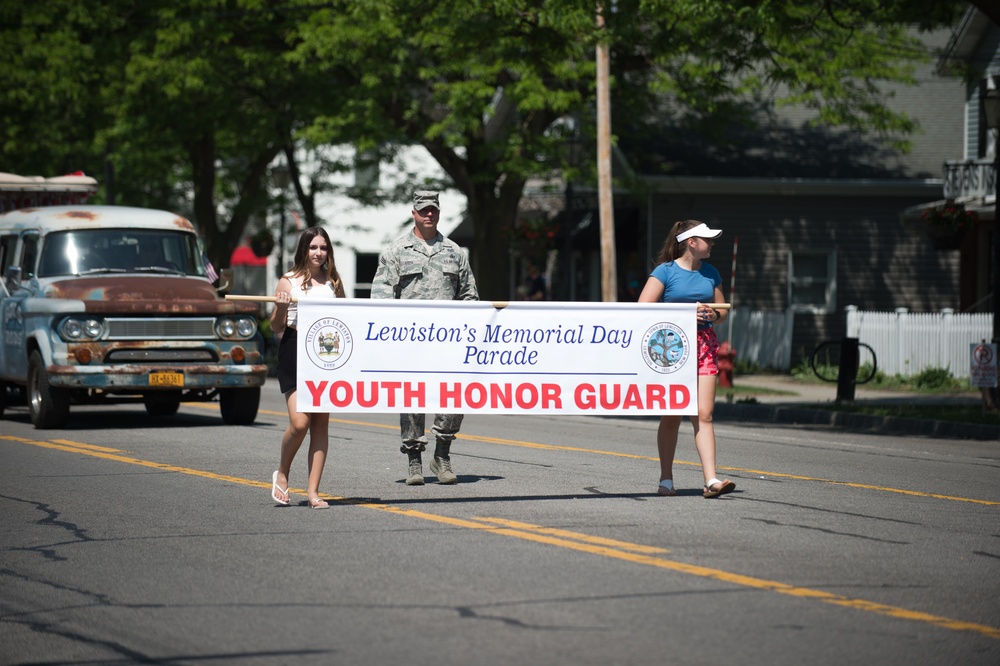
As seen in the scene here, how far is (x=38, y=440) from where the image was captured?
14.4 m

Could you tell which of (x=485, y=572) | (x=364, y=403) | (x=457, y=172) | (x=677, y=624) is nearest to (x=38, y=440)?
(x=364, y=403)

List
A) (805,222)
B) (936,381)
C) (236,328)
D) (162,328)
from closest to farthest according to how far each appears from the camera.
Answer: (162,328)
(236,328)
(936,381)
(805,222)

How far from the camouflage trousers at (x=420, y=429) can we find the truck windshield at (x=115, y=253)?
23.0 feet

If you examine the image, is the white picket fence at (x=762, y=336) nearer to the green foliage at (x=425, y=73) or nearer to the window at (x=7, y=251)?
the green foliage at (x=425, y=73)

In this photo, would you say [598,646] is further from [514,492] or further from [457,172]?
[457,172]

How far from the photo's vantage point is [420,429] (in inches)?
418

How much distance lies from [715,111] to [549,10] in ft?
29.4

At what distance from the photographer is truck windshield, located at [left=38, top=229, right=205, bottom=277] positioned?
16516 mm

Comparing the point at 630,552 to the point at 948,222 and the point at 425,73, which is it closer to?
the point at 948,222

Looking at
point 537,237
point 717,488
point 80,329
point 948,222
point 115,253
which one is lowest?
point 717,488

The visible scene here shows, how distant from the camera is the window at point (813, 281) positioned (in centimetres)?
3381

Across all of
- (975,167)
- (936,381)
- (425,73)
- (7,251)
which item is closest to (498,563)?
(7,251)

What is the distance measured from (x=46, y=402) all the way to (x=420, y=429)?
20.7ft

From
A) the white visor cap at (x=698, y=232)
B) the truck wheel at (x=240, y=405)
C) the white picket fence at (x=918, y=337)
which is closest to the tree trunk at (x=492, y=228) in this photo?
the white picket fence at (x=918, y=337)
